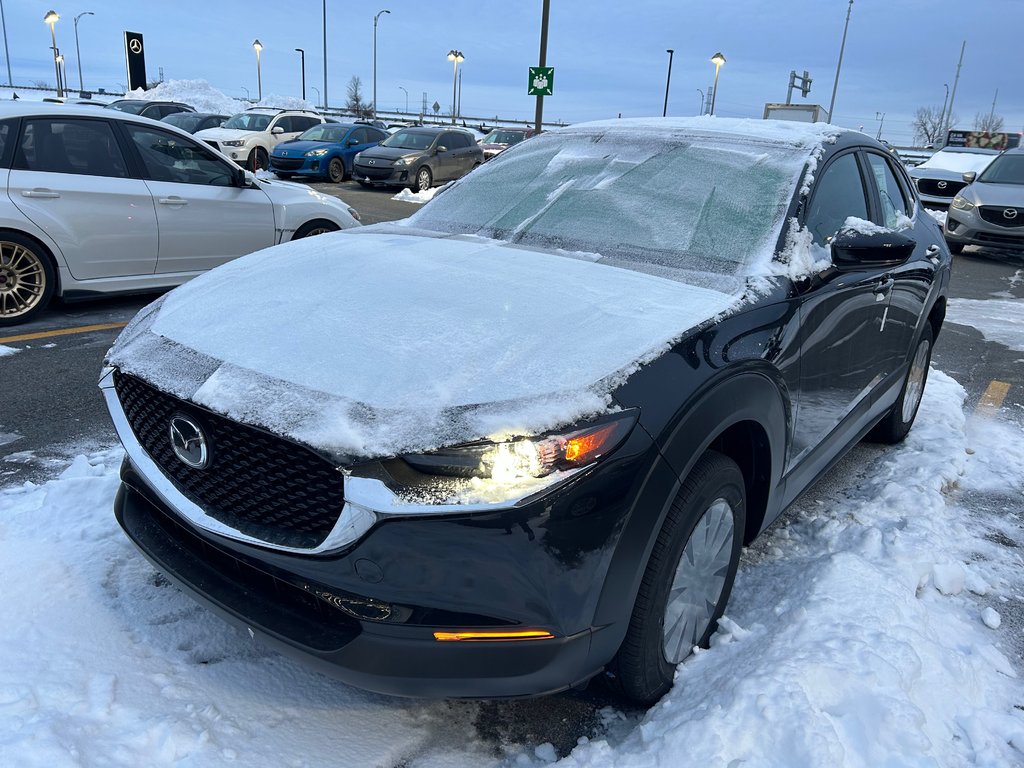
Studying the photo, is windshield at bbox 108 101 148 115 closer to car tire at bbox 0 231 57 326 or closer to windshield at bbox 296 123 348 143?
windshield at bbox 296 123 348 143

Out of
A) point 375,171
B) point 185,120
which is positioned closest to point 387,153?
point 375,171

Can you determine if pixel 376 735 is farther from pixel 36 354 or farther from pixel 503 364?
pixel 36 354

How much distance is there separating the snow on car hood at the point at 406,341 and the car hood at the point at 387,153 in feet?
55.9

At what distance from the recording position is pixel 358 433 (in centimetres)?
179

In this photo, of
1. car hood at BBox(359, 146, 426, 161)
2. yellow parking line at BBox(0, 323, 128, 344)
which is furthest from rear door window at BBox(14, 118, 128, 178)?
car hood at BBox(359, 146, 426, 161)

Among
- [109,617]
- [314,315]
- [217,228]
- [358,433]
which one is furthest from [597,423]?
[217,228]

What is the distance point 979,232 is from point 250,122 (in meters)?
18.3

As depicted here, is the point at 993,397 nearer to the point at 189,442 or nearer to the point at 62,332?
the point at 189,442

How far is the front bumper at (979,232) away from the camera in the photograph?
12406mm

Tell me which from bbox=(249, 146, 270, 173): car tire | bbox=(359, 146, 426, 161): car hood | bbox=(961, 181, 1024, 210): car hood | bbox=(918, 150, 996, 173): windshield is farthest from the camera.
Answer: bbox=(249, 146, 270, 173): car tire

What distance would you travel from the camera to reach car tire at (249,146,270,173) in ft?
68.0

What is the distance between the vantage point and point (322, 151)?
793 inches

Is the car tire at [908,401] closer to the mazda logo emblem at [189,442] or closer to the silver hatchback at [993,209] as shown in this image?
the mazda logo emblem at [189,442]

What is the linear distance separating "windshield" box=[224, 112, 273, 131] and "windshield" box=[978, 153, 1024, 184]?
17.4m
